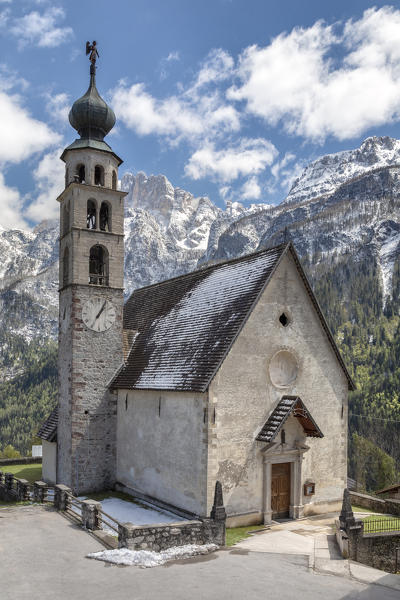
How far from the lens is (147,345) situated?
1056 inches

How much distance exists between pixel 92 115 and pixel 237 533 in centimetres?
2120

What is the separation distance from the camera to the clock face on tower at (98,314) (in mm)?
27109

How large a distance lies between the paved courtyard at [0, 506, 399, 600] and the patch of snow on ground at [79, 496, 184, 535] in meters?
4.21

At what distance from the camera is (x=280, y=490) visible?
21.8 metres

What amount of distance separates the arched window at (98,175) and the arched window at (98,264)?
11.2 feet

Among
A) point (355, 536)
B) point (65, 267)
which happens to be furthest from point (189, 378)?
point (65, 267)

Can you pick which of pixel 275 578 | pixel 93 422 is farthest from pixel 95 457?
pixel 275 578

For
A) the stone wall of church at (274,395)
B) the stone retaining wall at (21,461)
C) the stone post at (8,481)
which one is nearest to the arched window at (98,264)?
the stone wall of church at (274,395)

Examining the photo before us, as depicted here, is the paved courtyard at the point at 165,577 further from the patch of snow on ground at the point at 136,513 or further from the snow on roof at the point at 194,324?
the snow on roof at the point at 194,324

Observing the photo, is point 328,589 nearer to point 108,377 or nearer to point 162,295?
point 108,377

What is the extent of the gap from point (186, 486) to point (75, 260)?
1249cm

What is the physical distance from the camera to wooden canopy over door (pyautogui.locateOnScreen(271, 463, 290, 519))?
2161cm

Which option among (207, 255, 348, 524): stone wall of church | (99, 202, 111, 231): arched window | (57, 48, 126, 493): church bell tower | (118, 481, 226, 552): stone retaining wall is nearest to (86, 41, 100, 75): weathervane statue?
(57, 48, 126, 493): church bell tower

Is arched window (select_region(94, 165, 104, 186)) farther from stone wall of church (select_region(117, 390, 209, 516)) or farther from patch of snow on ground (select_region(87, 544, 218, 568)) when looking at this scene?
patch of snow on ground (select_region(87, 544, 218, 568))
